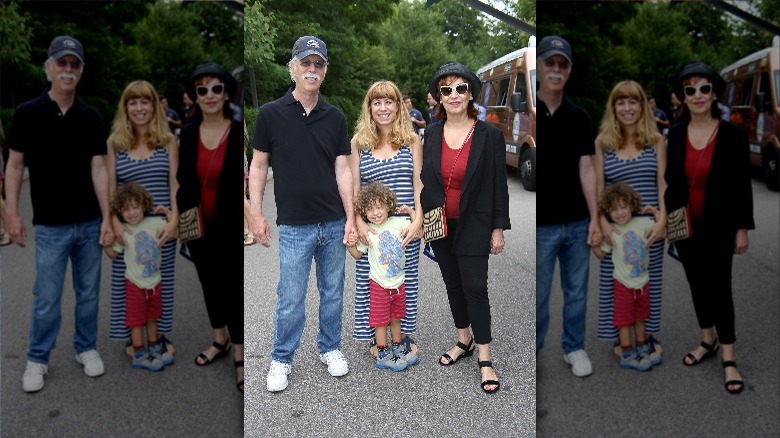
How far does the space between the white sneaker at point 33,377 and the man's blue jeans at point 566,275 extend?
1.90 metres

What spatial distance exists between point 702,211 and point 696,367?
61 centimetres

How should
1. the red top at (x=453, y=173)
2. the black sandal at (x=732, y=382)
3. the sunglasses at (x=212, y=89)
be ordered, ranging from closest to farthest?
the red top at (x=453, y=173) → the sunglasses at (x=212, y=89) → the black sandal at (x=732, y=382)

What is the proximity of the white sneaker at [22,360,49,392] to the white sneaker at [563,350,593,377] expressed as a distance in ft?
6.55

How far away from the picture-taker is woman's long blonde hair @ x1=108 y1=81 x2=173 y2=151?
2109mm

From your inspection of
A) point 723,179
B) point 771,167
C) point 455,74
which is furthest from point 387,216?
point 771,167

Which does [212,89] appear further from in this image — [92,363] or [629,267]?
[629,267]

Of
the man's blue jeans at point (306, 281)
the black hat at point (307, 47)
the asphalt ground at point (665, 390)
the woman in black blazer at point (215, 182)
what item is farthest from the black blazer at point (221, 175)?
the asphalt ground at point (665, 390)

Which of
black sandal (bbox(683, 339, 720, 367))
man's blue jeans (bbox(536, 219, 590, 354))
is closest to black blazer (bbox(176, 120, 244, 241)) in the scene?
man's blue jeans (bbox(536, 219, 590, 354))

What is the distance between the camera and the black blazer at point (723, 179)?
200 centimetres

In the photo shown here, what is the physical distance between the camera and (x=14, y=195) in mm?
2143

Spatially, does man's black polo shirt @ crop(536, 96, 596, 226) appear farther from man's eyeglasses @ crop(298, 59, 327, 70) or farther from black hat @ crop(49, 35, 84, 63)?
black hat @ crop(49, 35, 84, 63)

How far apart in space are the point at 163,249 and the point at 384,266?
0.84m

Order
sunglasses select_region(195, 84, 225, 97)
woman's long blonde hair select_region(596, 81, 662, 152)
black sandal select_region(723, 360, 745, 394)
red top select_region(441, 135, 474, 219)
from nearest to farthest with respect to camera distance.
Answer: woman's long blonde hair select_region(596, 81, 662, 152) < red top select_region(441, 135, 474, 219) < sunglasses select_region(195, 84, 225, 97) < black sandal select_region(723, 360, 745, 394)

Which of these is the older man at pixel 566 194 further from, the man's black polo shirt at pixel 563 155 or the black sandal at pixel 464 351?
the black sandal at pixel 464 351
